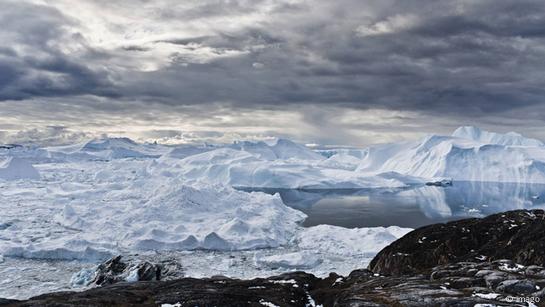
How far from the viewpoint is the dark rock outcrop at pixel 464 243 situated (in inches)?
1283

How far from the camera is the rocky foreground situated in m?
20.0

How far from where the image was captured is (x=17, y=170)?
146750 millimetres

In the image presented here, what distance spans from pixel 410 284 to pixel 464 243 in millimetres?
16769

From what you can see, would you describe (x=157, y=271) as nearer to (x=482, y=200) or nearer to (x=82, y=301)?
(x=82, y=301)

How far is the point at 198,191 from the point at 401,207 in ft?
158

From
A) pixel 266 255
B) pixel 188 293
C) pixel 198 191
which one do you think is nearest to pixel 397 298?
pixel 188 293

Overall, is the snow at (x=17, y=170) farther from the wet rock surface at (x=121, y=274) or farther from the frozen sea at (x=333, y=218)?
the wet rock surface at (x=121, y=274)

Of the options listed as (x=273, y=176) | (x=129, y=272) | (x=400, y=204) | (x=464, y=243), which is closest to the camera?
(x=464, y=243)

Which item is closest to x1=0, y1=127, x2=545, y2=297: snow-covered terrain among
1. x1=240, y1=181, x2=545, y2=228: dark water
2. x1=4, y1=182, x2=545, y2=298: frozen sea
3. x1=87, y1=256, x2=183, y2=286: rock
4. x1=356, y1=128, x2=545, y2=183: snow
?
x1=4, y1=182, x2=545, y2=298: frozen sea

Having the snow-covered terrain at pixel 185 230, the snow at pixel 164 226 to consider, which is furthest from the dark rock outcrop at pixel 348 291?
the snow at pixel 164 226

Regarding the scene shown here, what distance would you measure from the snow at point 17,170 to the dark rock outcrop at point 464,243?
141m

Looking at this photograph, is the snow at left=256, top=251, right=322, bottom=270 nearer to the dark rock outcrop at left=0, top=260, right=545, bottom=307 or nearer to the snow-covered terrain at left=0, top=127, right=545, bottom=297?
the snow-covered terrain at left=0, top=127, right=545, bottom=297

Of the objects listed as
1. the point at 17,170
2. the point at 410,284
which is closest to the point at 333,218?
the point at 410,284

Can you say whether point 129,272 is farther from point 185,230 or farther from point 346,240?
point 346,240
